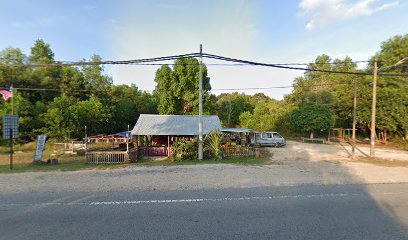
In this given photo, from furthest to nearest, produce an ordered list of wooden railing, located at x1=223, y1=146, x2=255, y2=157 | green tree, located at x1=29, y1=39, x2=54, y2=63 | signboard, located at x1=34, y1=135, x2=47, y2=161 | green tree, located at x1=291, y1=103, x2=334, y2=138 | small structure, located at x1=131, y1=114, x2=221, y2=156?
green tree, located at x1=29, y1=39, x2=54, y2=63, green tree, located at x1=291, y1=103, x2=334, y2=138, small structure, located at x1=131, y1=114, x2=221, y2=156, wooden railing, located at x1=223, y1=146, x2=255, y2=157, signboard, located at x1=34, y1=135, x2=47, y2=161

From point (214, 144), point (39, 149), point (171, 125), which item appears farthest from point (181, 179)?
point (39, 149)

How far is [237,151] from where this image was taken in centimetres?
1506

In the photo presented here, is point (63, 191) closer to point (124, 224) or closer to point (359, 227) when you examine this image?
point (124, 224)

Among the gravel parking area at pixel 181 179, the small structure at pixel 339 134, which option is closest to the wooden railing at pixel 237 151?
the gravel parking area at pixel 181 179

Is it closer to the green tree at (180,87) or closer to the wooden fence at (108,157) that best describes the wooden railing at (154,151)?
the wooden fence at (108,157)

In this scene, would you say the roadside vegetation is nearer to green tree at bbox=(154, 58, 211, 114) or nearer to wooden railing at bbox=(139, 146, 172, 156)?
green tree at bbox=(154, 58, 211, 114)

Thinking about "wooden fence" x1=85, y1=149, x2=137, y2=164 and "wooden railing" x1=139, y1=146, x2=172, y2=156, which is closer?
"wooden fence" x1=85, y1=149, x2=137, y2=164

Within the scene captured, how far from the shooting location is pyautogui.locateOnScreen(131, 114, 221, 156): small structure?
16625 millimetres

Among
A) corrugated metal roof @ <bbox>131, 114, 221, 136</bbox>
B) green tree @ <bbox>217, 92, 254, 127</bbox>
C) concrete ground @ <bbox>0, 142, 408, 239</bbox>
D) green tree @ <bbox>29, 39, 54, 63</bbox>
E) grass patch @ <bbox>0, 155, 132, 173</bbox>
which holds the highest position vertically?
green tree @ <bbox>29, 39, 54, 63</bbox>

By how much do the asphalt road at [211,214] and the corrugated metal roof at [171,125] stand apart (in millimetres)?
10342

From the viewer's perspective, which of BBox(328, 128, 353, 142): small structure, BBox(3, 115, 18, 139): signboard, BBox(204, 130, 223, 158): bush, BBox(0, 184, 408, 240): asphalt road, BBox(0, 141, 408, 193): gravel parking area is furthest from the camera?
BBox(328, 128, 353, 142): small structure

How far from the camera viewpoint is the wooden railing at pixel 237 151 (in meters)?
14.8

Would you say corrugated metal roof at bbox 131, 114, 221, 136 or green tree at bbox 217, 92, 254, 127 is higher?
green tree at bbox 217, 92, 254, 127

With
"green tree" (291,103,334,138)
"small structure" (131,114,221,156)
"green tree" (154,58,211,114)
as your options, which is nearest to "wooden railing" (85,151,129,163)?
"small structure" (131,114,221,156)
